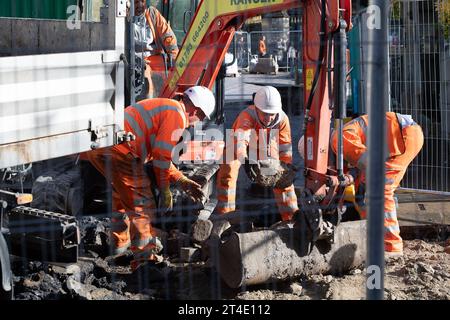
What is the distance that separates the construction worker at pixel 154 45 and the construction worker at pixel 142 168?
8.64ft

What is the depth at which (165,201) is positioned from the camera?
6.84 meters

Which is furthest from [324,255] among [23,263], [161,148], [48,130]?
[48,130]

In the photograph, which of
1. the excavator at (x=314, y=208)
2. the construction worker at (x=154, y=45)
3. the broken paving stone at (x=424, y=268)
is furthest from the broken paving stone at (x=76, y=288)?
the construction worker at (x=154, y=45)

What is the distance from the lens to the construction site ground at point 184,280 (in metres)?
5.46

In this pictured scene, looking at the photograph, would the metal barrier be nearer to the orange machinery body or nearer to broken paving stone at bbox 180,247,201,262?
the orange machinery body

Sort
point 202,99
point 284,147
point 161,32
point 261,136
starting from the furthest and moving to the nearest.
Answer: point 161,32 < point 284,147 < point 261,136 < point 202,99

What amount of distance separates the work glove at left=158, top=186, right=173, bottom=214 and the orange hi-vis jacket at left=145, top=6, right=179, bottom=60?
11.2 feet

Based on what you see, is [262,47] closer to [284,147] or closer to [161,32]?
A: [161,32]

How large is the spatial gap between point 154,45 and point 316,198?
4.45 meters

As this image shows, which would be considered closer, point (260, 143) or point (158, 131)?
point (158, 131)

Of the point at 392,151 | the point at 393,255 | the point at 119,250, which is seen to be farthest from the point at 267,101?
the point at 119,250

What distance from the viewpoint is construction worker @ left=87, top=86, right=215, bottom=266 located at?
21.4 feet

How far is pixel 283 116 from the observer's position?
25.4 ft

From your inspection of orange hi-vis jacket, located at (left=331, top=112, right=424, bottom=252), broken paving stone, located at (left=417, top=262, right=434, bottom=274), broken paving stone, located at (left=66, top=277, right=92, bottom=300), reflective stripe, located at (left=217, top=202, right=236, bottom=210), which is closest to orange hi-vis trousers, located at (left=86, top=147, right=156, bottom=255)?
reflective stripe, located at (left=217, top=202, right=236, bottom=210)
